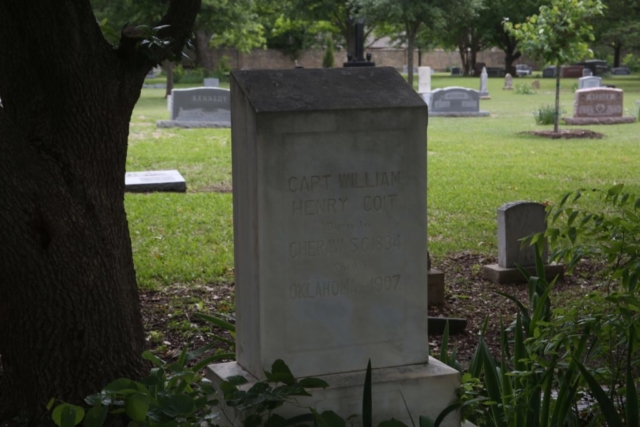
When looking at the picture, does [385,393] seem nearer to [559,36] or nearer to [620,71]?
[559,36]

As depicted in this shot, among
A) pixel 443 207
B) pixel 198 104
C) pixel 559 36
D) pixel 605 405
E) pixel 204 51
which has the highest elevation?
pixel 204 51

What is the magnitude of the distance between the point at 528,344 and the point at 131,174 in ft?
31.9

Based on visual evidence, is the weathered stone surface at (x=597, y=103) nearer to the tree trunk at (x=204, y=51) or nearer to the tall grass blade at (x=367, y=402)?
the tall grass blade at (x=367, y=402)

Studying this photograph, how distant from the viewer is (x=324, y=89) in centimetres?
362

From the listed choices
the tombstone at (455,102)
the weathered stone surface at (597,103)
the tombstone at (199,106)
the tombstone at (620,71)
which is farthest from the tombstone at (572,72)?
the tombstone at (199,106)

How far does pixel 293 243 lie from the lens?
11.6 feet

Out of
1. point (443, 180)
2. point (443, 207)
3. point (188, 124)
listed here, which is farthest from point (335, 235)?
point (188, 124)

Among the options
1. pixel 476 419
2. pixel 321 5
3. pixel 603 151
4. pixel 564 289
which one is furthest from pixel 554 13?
pixel 321 5

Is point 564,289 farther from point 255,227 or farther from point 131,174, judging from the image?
point 131,174

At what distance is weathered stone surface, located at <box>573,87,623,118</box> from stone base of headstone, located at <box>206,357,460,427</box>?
20.5m

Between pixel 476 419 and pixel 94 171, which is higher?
pixel 94 171

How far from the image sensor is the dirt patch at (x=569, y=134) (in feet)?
62.7

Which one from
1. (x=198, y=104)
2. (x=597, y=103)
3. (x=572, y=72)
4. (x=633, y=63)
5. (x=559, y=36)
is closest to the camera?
(x=559, y=36)

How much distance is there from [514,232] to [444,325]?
1712mm
